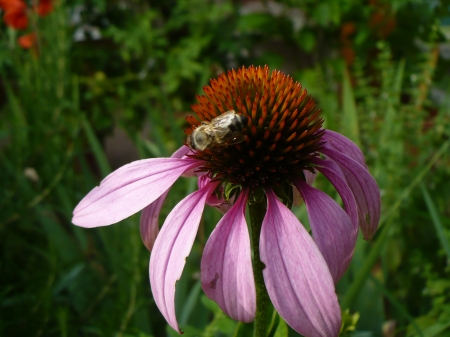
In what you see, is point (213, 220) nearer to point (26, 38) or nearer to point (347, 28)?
point (26, 38)

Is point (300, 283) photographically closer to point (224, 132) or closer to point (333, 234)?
point (333, 234)

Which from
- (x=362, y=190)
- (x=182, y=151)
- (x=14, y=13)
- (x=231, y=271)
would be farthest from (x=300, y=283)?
(x=14, y=13)

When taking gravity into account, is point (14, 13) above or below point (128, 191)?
above

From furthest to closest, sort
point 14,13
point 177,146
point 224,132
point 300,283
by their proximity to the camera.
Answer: point 14,13 → point 177,146 → point 224,132 → point 300,283

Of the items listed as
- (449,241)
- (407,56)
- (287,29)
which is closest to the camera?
(449,241)

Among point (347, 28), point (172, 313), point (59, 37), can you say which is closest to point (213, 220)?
point (172, 313)

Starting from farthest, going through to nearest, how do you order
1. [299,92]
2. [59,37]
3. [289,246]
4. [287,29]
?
[287,29]
[59,37]
[299,92]
[289,246]
